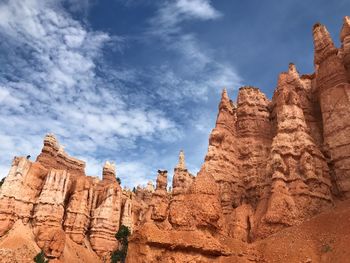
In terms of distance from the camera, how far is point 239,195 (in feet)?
136

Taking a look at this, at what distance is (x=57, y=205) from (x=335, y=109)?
4649 centimetres

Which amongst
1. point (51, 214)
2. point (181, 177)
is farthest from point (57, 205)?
point (181, 177)

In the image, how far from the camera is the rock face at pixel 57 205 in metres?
54.9

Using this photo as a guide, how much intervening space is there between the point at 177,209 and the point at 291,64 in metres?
37.7

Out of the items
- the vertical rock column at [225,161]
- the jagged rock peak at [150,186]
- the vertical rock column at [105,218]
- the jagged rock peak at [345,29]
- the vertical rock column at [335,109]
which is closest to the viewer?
the vertical rock column at [335,109]

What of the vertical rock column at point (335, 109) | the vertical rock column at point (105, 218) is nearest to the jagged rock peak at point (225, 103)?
the vertical rock column at point (335, 109)

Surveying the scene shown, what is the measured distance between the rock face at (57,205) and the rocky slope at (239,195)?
18 centimetres

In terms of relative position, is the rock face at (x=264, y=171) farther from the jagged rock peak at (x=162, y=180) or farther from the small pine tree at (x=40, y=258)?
the jagged rock peak at (x=162, y=180)

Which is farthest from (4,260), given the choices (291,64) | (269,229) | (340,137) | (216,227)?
(291,64)

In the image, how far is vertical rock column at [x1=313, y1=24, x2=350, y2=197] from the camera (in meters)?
35.5

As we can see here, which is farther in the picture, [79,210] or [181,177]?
[181,177]

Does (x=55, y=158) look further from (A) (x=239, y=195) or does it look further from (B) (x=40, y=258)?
(A) (x=239, y=195)

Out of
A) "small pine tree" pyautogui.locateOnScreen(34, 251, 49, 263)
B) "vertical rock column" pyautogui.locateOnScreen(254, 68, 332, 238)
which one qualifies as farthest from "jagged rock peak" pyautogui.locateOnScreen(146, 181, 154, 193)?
"vertical rock column" pyautogui.locateOnScreen(254, 68, 332, 238)

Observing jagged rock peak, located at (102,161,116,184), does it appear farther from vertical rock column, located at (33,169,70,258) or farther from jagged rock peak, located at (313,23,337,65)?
jagged rock peak, located at (313,23,337,65)
